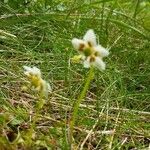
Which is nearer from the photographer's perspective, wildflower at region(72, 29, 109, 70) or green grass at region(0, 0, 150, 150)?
wildflower at region(72, 29, 109, 70)

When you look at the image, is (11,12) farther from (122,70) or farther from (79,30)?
(122,70)

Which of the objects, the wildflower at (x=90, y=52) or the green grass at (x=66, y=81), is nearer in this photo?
the wildflower at (x=90, y=52)

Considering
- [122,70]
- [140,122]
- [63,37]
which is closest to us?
[140,122]

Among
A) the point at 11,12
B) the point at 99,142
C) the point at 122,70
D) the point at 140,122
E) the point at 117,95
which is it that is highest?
the point at 11,12

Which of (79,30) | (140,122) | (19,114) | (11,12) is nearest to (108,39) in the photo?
(79,30)

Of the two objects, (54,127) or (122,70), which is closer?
(54,127)
